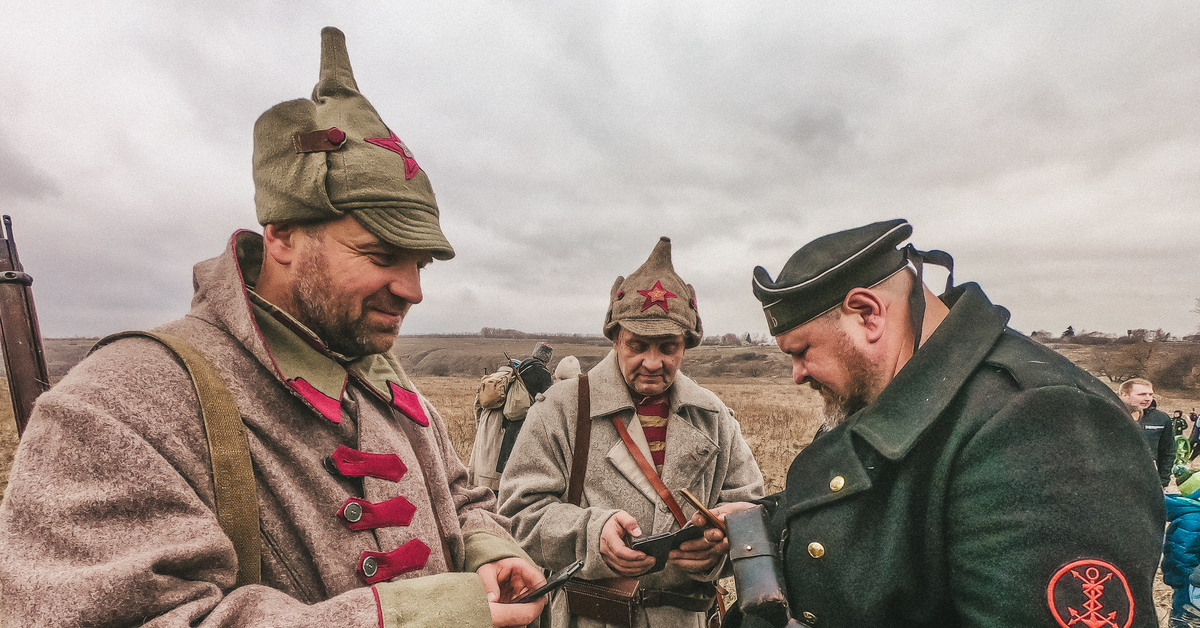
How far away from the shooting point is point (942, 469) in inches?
64.1

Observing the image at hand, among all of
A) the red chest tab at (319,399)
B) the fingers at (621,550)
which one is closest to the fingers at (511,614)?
the red chest tab at (319,399)

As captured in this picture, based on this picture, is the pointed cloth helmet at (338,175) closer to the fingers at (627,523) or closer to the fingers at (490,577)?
the fingers at (490,577)

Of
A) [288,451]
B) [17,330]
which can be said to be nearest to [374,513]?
[288,451]

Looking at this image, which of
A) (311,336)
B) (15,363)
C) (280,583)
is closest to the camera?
(280,583)

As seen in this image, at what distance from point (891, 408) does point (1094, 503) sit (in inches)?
21.7

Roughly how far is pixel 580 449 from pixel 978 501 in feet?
7.17

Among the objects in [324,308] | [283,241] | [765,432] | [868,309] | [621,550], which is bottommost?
[765,432]

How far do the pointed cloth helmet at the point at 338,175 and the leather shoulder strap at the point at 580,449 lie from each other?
1.74 m

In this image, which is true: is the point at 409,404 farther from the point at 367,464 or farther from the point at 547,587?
the point at 547,587

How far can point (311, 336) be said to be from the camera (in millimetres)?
1771

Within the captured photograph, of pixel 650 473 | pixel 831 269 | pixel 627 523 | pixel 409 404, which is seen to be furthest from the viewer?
pixel 650 473

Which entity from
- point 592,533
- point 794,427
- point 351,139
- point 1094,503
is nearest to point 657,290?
point 592,533

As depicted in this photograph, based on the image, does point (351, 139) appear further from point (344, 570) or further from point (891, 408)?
point (891, 408)

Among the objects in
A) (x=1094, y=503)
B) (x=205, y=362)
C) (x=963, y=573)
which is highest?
(x=205, y=362)
